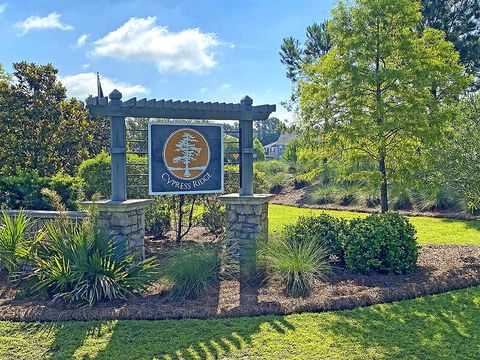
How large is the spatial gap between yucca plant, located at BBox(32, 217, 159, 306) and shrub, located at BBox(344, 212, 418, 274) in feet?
9.46

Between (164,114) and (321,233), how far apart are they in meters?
3.15

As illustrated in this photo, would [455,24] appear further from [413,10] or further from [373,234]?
[373,234]

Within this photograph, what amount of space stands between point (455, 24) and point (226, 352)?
1589 cm

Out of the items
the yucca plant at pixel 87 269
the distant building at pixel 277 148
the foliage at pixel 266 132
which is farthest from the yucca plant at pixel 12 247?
the foliage at pixel 266 132

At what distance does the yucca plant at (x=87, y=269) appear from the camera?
513cm

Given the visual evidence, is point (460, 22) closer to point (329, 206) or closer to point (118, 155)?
point (329, 206)

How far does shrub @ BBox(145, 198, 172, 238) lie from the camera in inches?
350

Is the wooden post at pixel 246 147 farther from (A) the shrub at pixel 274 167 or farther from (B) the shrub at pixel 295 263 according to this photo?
(A) the shrub at pixel 274 167

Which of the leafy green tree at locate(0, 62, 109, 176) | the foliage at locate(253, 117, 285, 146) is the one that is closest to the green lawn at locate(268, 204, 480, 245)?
the leafy green tree at locate(0, 62, 109, 176)

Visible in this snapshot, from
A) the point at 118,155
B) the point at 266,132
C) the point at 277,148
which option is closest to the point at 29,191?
the point at 118,155

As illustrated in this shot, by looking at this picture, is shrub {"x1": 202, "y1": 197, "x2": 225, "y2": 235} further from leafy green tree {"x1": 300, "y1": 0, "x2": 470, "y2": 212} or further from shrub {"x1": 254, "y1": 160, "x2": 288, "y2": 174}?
shrub {"x1": 254, "y1": 160, "x2": 288, "y2": 174}

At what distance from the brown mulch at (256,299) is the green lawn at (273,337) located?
15 cm

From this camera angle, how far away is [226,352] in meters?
3.91

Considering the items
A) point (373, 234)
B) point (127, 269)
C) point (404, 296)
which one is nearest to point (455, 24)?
point (373, 234)
